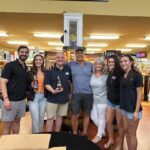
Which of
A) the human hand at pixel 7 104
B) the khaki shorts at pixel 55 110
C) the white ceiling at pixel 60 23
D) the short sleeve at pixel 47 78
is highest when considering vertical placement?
the white ceiling at pixel 60 23

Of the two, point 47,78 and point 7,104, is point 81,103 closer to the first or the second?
point 47,78

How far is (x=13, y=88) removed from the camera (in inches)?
136

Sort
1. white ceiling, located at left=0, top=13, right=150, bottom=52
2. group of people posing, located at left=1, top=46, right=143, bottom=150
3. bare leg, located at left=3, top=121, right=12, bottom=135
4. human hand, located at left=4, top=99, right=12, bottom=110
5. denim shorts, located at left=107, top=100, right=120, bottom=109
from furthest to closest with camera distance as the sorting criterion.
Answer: white ceiling, located at left=0, top=13, right=150, bottom=52 → denim shorts, located at left=107, top=100, right=120, bottom=109 → bare leg, located at left=3, top=121, right=12, bottom=135 → human hand, located at left=4, top=99, right=12, bottom=110 → group of people posing, located at left=1, top=46, right=143, bottom=150

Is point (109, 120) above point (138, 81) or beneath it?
beneath

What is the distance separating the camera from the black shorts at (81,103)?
4.22 meters

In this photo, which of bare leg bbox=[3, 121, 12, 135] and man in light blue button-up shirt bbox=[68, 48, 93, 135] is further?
man in light blue button-up shirt bbox=[68, 48, 93, 135]

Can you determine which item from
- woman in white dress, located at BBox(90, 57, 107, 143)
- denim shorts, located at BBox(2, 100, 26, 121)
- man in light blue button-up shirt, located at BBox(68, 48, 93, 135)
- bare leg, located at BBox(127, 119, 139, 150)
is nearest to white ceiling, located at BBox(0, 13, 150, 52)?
man in light blue button-up shirt, located at BBox(68, 48, 93, 135)

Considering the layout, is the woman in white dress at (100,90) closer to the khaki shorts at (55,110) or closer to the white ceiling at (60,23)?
the khaki shorts at (55,110)

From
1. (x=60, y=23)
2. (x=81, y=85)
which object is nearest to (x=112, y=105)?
(x=81, y=85)

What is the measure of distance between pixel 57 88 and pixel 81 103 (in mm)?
621

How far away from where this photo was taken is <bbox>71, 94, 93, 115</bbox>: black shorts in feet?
13.8

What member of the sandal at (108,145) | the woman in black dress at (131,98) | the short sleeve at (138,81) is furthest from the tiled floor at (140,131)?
the short sleeve at (138,81)

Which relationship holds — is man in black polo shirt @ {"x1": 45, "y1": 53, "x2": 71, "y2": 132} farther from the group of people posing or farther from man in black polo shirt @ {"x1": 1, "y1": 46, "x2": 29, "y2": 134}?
man in black polo shirt @ {"x1": 1, "y1": 46, "x2": 29, "y2": 134}

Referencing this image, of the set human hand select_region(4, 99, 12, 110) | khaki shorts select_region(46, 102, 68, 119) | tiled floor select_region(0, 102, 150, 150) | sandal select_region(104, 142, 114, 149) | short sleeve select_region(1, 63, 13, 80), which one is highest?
short sleeve select_region(1, 63, 13, 80)
